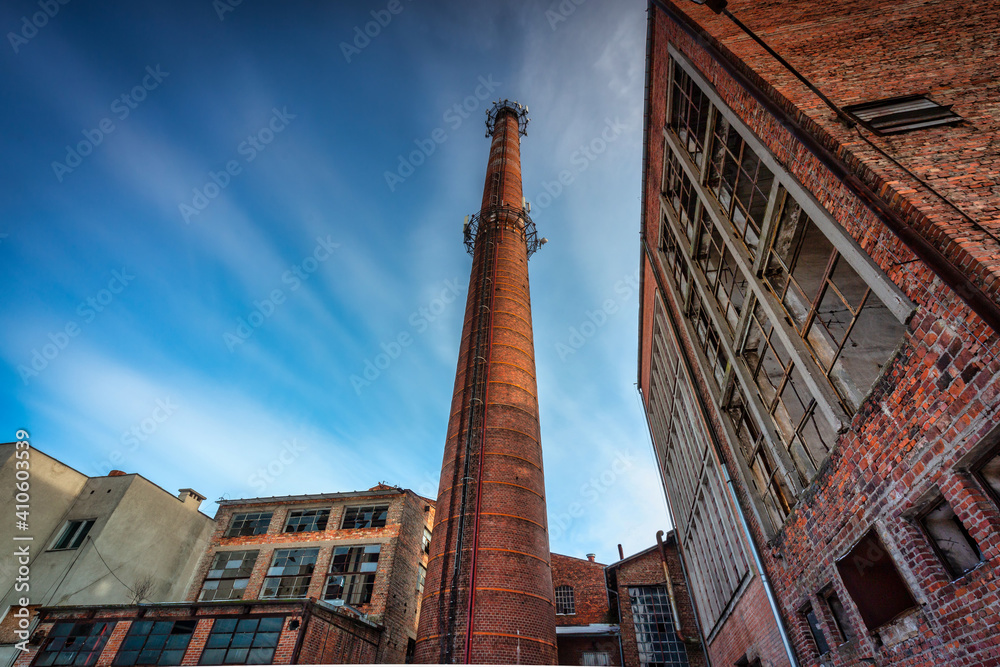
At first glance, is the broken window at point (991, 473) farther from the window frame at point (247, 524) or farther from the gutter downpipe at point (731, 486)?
the window frame at point (247, 524)

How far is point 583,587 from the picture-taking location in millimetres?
19375

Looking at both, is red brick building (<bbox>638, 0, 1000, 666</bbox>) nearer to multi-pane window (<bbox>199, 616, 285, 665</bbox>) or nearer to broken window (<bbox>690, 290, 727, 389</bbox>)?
broken window (<bbox>690, 290, 727, 389</bbox>)

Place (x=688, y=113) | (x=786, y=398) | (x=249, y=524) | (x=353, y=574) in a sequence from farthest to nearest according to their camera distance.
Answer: (x=249, y=524), (x=353, y=574), (x=688, y=113), (x=786, y=398)

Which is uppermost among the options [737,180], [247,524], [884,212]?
[247,524]

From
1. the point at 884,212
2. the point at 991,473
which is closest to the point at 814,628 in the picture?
the point at 991,473

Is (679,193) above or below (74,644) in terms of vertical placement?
above

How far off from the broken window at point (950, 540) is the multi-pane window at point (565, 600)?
58.8 feet

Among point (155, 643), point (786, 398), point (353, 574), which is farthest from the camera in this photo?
point (353, 574)

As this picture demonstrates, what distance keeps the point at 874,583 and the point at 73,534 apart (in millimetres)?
21444

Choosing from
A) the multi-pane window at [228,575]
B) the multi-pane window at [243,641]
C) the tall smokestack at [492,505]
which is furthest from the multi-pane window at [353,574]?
the tall smokestack at [492,505]

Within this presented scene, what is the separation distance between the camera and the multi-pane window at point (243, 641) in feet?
34.8

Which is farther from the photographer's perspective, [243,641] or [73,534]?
[73,534]

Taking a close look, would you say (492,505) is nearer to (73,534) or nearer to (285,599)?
Answer: (285,599)

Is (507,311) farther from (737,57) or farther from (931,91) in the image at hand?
(931,91)
